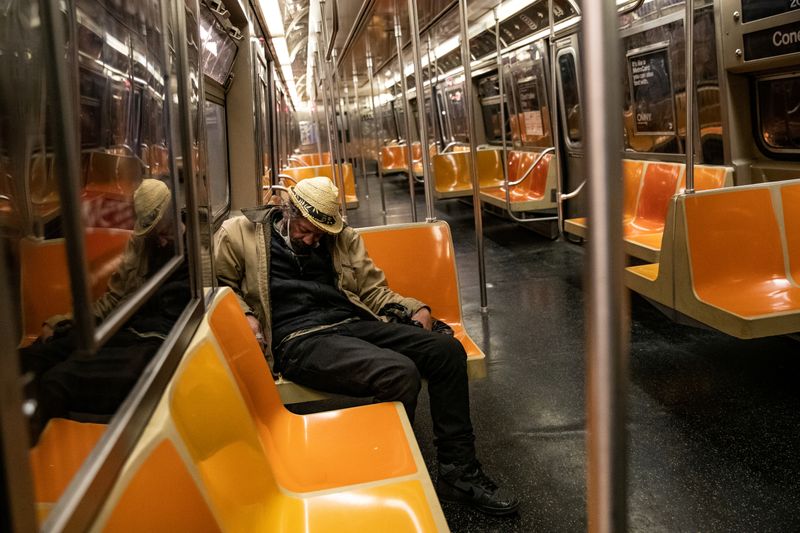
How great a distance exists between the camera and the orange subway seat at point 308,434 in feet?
5.66

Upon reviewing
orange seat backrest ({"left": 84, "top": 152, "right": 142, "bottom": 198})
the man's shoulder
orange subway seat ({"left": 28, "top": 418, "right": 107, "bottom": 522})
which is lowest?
orange subway seat ({"left": 28, "top": 418, "right": 107, "bottom": 522})

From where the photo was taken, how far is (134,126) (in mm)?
1250

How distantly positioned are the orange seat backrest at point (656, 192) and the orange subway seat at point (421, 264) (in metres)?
2.43

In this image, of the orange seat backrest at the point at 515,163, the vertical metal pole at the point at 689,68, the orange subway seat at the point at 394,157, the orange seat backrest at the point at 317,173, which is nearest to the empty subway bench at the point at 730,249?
the vertical metal pole at the point at 689,68

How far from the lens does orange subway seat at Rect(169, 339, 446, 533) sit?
4.20 feet

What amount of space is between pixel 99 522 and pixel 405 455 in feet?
3.34

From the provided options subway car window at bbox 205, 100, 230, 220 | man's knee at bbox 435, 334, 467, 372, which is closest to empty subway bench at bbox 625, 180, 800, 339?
man's knee at bbox 435, 334, 467, 372

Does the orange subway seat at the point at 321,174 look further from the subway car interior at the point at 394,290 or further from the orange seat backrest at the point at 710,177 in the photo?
the orange seat backrest at the point at 710,177

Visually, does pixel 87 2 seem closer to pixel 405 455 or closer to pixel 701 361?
pixel 405 455

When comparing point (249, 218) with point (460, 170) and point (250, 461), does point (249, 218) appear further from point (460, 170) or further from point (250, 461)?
point (460, 170)

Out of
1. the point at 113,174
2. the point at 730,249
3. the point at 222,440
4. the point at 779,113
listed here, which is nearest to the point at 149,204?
the point at 113,174

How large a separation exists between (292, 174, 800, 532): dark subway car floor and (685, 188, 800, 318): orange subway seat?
45cm

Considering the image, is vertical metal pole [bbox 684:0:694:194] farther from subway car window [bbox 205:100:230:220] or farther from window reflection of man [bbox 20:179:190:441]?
subway car window [bbox 205:100:230:220]

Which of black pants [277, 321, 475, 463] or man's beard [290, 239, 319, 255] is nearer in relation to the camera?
black pants [277, 321, 475, 463]
